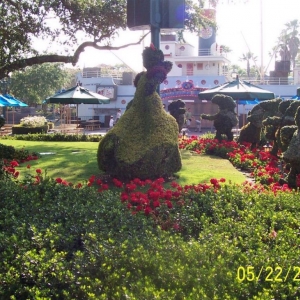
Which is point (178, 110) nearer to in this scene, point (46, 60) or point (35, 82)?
point (46, 60)

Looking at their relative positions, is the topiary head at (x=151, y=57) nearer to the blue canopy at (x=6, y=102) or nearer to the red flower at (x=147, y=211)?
the red flower at (x=147, y=211)

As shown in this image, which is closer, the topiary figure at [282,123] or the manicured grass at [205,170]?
the topiary figure at [282,123]

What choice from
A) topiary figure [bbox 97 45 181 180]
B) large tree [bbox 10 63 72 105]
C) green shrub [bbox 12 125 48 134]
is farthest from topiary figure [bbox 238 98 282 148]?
large tree [bbox 10 63 72 105]

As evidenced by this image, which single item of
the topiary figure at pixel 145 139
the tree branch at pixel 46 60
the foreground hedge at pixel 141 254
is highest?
the tree branch at pixel 46 60

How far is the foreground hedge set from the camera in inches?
121

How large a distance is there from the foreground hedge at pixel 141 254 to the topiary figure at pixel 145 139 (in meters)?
2.45

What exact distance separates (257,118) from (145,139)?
227 inches

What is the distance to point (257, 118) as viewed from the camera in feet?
41.1

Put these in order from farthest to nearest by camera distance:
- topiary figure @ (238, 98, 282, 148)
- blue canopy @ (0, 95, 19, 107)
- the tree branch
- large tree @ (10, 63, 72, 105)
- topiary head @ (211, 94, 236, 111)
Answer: large tree @ (10, 63, 72, 105), blue canopy @ (0, 95, 19, 107), topiary head @ (211, 94, 236, 111), the tree branch, topiary figure @ (238, 98, 282, 148)

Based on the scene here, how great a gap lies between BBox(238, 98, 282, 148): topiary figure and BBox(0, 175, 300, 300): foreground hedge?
7437 millimetres

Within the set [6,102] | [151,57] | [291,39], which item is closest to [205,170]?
[151,57]

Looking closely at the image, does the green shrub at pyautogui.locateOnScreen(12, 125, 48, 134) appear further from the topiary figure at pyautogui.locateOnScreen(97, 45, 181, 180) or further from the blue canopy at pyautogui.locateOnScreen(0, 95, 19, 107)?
the topiary figure at pyautogui.locateOnScreen(97, 45, 181, 180)

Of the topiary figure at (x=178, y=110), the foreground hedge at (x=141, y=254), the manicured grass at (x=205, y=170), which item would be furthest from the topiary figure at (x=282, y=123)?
the topiary figure at (x=178, y=110)

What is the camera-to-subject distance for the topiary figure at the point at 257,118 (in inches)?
480
